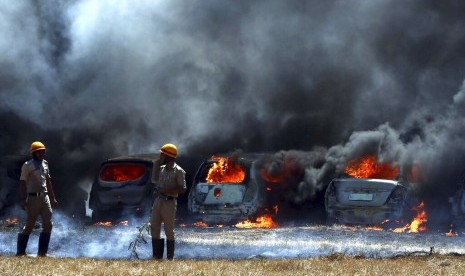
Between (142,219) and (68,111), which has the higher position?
(68,111)

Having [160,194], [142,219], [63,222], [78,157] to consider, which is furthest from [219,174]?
Answer: [78,157]

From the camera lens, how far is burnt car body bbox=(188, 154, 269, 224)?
60.5ft

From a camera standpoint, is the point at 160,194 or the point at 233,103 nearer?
the point at 160,194

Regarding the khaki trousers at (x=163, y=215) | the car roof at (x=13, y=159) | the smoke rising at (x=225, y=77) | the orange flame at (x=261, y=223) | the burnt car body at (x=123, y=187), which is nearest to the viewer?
the khaki trousers at (x=163, y=215)

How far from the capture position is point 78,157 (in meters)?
26.7

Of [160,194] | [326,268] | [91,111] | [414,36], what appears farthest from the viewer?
[91,111]

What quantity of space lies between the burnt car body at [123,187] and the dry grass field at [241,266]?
27.9 feet

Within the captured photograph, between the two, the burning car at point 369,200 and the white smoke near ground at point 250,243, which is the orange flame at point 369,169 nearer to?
the burning car at point 369,200

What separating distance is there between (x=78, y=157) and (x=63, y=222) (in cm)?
601

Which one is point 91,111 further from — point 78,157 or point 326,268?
point 326,268

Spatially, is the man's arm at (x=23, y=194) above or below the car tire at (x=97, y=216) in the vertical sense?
above

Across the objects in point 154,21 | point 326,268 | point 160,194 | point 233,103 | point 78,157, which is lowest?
point 326,268

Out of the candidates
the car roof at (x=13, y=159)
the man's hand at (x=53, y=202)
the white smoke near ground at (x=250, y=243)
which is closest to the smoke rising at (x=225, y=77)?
the car roof at (x=13, y=159)

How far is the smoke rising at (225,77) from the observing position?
25.8 meters
